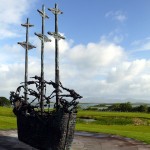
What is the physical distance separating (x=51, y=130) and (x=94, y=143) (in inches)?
188

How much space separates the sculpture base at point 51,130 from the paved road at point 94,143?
95cm

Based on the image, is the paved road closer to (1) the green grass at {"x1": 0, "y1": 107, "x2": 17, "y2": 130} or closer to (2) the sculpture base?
(2) the sculpture base

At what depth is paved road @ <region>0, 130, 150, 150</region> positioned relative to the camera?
1802cm

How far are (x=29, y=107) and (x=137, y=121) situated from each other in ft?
104

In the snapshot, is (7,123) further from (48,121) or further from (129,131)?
(48,121)

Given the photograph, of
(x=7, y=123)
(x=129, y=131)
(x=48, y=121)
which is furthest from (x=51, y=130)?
(x=7, y=123)

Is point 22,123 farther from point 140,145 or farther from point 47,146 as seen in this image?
point 140,145

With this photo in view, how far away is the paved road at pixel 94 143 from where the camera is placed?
59.1 ft

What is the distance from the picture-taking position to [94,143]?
20047mm

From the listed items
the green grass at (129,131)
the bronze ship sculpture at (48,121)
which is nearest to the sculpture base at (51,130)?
the bronze ship sculpture at (48,121)

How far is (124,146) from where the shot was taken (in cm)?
1933

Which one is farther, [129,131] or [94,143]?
[129,131]

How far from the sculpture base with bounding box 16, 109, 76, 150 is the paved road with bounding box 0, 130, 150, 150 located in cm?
95

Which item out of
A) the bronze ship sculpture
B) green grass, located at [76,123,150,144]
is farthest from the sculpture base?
green grass, located at [76,123,150,144]
